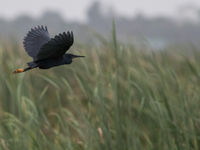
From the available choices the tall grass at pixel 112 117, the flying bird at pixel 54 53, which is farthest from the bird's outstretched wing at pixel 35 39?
the tall grass at pixel 112 117

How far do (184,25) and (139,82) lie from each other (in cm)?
4552

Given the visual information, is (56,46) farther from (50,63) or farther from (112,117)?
(112,117)

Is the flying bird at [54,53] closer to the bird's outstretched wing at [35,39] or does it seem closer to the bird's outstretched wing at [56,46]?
the bird's outstretched wing at [56,46]

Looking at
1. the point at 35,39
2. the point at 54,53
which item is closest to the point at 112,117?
the point at 35,39

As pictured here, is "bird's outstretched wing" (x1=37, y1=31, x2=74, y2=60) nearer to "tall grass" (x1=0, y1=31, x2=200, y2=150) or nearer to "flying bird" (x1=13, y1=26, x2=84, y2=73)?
"flying bird" (x1=13, y1=26, x2=84, y2=73)

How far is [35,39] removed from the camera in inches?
45.4

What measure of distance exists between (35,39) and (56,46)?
0.32 metres

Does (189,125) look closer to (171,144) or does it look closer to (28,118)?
(171,144)

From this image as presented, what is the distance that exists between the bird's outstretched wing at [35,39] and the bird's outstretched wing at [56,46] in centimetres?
16

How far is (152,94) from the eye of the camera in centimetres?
213

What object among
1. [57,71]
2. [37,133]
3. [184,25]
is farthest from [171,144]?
[184,25]

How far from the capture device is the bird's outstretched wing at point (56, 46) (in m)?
0.85

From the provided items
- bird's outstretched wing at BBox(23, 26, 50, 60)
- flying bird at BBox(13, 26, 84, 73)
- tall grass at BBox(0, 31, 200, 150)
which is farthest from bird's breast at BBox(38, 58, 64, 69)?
tall grass at BBox(0, 31, 200, 150)

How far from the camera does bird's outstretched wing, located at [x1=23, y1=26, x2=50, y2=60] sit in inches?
41.8
